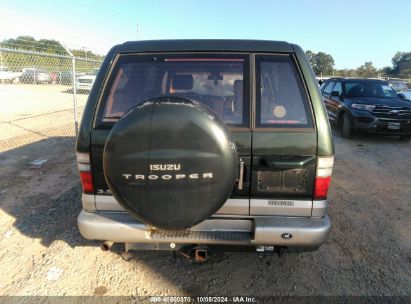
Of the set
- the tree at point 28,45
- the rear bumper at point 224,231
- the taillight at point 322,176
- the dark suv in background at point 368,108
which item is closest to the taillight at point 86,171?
the rear bumper at point 224,231

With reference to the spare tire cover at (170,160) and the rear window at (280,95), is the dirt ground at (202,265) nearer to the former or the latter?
the spare tire cover at (170,160)

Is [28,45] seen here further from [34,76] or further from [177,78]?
[177,78]

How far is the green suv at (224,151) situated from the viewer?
212 centimetres

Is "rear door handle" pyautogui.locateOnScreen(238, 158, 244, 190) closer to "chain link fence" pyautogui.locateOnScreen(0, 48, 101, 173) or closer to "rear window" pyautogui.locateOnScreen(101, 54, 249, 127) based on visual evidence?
"rear window" pyautogui.locateOnScreen(101, 54, 249, 127)

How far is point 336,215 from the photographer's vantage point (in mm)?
4168

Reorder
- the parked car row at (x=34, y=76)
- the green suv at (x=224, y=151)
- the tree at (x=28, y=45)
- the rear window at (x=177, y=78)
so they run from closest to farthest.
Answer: the green suv at (x=224, y=151)
the rear window at (x=177, y=78)
the parked car row at (x=34, y=76)
the tree at (x=28, y=45)

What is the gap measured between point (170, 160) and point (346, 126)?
8.03 metres

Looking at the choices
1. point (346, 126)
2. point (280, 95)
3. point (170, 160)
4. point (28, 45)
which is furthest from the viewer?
point (28, 45)

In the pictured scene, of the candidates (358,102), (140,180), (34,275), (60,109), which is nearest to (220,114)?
(140,180)

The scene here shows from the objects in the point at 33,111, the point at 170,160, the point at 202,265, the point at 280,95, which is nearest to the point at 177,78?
the point at 280,95

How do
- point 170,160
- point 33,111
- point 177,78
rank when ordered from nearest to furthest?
point 170,160 → point 177,78 → point 33,111

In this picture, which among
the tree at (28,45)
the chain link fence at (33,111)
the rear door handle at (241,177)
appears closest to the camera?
the rear door handle at (241,177)

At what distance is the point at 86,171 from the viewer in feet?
8.16

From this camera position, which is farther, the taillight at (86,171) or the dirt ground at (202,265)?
the dirt ground at (202,265)
